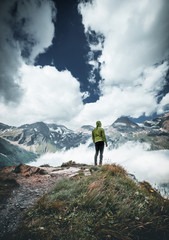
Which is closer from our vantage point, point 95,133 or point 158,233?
point 158,233

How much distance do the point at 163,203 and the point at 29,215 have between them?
11.7 ft

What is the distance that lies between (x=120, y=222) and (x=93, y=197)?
2.56 ft

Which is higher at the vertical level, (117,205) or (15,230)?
(117,205)

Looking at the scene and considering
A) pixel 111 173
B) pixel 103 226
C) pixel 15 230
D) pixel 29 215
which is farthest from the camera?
pixel 111 173

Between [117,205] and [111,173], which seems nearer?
[117,205]

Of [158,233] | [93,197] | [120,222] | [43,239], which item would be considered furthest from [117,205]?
[43,239]

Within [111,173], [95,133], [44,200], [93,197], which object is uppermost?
[95,133]

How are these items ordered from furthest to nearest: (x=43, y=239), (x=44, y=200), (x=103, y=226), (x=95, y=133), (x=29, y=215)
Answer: (x=95, y=133)
(x=44, y=200)
(x=29, y=215)
(x=103, y=226)
(x=43, y=239)

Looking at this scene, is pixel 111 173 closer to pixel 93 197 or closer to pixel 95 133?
pixel 93 197

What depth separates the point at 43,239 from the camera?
1947 millimetres

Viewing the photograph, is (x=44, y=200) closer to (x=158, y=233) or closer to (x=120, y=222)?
(x=120, y=222)

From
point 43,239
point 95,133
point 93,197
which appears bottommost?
point 43,239

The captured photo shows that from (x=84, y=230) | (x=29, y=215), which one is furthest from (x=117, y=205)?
(x=29, y=215)

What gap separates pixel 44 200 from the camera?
117 inches
